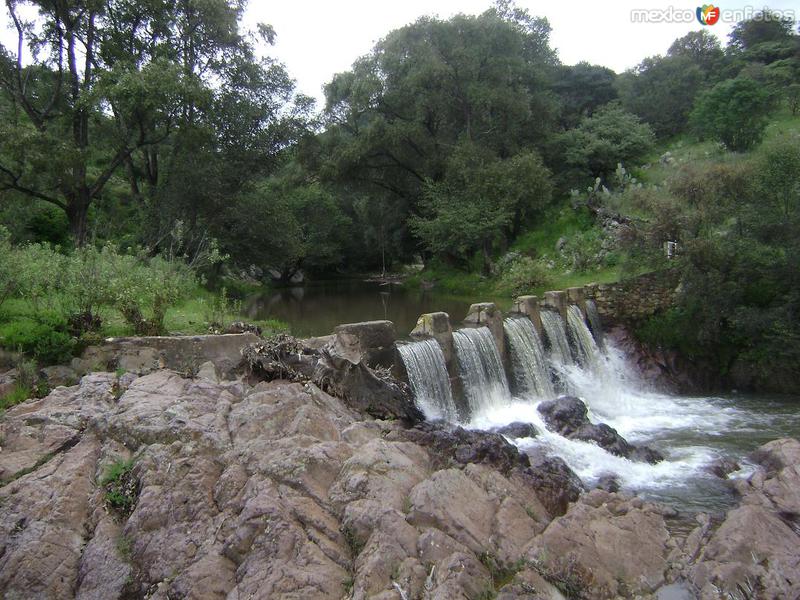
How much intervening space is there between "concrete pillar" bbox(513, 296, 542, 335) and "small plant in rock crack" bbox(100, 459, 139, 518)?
33.0ft

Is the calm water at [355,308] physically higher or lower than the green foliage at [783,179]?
lower

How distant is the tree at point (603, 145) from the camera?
26.4 meters

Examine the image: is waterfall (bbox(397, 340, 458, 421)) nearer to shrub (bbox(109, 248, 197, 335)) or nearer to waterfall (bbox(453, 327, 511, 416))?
waterfall (bbox(453, 327, 511, 416))

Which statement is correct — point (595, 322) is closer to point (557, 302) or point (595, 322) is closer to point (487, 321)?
point (557, 302)

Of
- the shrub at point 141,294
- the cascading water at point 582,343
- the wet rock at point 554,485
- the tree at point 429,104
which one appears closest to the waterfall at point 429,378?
the wet rock at point 554,485

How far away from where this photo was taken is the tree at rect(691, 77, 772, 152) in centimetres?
2505

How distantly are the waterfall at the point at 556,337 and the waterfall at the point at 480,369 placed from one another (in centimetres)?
229

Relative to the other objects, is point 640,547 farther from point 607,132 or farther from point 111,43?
point 607,132

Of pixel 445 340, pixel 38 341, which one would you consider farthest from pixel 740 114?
pixel 38 341

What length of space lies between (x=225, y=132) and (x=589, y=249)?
1416 cm

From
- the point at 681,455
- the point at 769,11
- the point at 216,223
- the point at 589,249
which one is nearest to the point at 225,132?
the point at 216,223

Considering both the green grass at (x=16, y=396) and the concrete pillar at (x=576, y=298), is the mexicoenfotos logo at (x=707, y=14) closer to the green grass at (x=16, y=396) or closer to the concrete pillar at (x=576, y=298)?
the concrete pillar at (x=576, y=298)

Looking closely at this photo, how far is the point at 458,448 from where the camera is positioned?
7066mm

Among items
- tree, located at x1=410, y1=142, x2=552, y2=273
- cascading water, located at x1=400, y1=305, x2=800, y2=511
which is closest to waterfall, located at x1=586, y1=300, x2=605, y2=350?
cascading water, located at x1=400, y1=305, x2=800, y2=511
